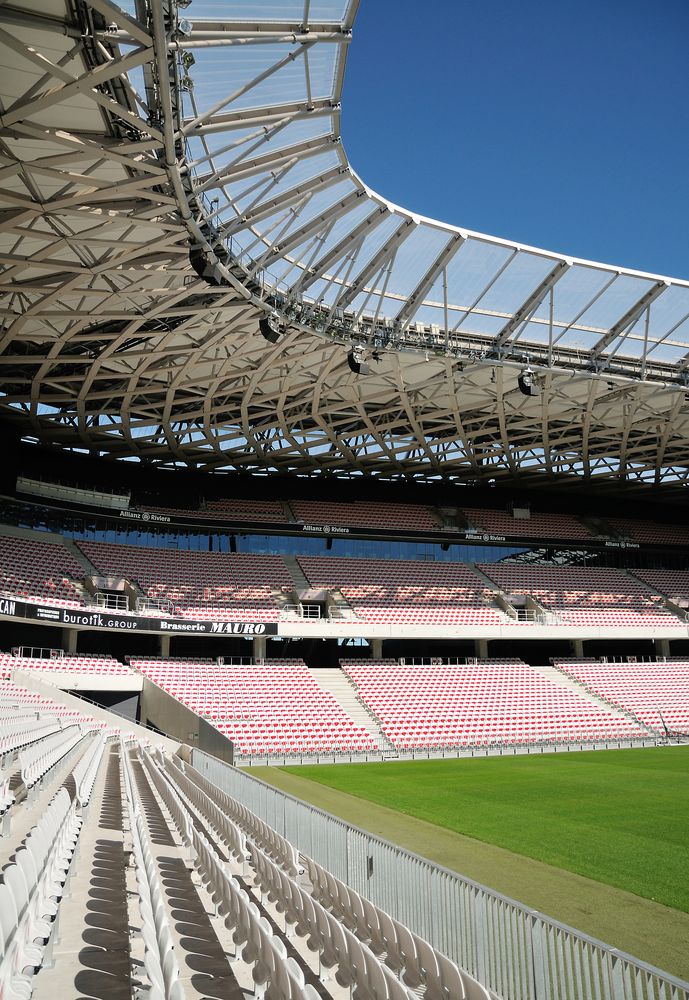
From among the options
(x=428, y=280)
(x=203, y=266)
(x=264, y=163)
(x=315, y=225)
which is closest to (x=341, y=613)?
(x=428, y=280)

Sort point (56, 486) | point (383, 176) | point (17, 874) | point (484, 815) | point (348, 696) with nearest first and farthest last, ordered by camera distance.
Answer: point (17, 874)
point (484, 815)
point (383, 176)
point (348, 696)
point (56, 486)

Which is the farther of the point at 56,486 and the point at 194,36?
the point at 56,486

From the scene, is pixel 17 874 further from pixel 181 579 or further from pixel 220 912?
pixel 181 579

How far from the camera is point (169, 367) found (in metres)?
31.6

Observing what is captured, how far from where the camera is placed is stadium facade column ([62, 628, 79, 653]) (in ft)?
128

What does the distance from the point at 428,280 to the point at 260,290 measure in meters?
6.69

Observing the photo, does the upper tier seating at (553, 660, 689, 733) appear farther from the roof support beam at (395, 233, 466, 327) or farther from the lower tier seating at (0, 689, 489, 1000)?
the lower tier seating at (0, 689, 489, 1000)

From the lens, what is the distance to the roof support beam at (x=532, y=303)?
28938 millimetres

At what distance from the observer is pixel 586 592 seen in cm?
5259

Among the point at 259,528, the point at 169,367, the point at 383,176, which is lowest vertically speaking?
the point at 259,528

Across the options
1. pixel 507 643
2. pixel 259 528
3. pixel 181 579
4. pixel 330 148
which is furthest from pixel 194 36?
pixel 507 643

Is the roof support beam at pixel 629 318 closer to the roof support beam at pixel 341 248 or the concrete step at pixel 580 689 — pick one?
the roof support beam at pixel 341 248

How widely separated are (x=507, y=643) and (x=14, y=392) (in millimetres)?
32746

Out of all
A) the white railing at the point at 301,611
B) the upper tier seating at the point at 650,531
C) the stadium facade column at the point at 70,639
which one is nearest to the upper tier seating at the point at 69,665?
the stadium facade column at the point at 70,639
